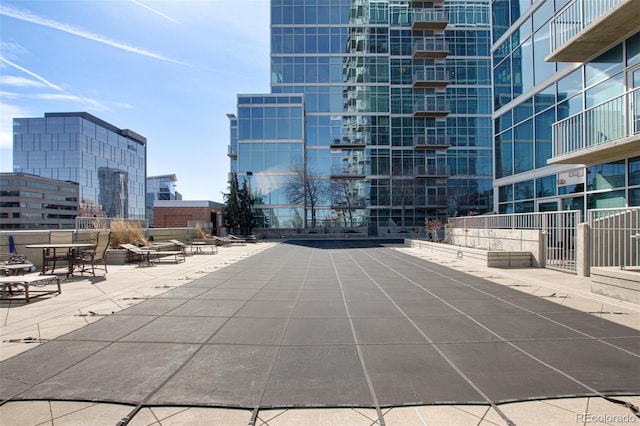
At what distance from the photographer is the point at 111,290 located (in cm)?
849

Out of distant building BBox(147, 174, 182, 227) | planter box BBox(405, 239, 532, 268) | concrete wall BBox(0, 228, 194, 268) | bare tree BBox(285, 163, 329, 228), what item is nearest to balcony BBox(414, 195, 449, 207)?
bare tree BBox(285, 163, 329, 228)

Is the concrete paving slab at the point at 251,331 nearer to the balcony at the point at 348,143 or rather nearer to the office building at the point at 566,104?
the office building at the point at 566,104

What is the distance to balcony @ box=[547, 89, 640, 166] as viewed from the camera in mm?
11406

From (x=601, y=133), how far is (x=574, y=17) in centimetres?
536

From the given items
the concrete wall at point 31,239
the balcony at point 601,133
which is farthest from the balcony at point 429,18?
the concrete wall at point 31,239

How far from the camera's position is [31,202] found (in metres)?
99.5

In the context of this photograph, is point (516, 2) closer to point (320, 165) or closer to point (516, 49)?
point (516, 49)

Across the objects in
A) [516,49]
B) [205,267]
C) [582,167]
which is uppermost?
[516,49]

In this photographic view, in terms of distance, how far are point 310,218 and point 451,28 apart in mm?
30056

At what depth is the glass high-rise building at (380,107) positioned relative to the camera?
4369cm

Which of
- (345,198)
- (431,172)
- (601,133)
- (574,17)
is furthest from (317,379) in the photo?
(431,172)

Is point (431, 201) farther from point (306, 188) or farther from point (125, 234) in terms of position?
point (125, 234)

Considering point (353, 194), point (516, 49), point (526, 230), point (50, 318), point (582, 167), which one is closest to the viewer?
point (50, 318)

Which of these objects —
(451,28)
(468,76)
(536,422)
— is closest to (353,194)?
(468,76)
